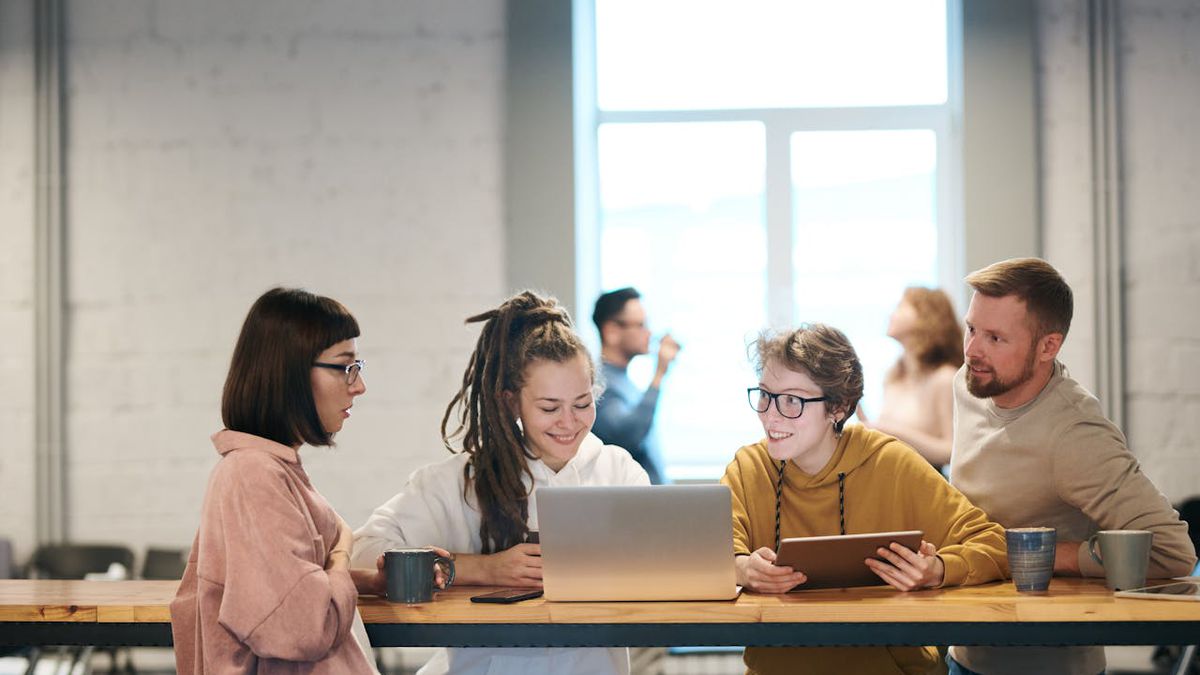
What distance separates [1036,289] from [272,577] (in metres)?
1.47

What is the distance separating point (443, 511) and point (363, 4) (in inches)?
117

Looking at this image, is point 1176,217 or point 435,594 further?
point 1176,217

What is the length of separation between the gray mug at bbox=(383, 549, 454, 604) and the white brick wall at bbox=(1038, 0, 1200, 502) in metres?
3.26

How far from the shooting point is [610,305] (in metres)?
4.09

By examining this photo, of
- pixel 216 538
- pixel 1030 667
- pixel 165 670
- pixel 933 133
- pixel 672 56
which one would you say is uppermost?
pixel 672 56

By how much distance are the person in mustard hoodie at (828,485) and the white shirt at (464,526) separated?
0.26 m

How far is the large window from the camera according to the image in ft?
16.4

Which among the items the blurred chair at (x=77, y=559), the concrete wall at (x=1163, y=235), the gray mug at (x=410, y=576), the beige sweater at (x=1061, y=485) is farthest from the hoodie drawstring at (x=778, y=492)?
the blurred chair at (x=77, y=559)

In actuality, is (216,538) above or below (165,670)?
above

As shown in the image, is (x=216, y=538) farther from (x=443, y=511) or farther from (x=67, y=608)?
(x=443, y=511)

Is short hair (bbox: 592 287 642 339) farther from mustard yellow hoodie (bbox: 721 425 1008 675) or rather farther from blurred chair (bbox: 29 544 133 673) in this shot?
blurred chair (bbox: 29 544 133 673)

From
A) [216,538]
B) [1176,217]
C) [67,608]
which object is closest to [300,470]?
[216,538]

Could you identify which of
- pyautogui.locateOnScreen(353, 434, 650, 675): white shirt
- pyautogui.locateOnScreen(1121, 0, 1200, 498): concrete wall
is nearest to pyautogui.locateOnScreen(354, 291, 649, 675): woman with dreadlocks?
pyautogui.locateOnScreen(353, 434, 650, 675): white shirt

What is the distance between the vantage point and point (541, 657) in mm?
2279
